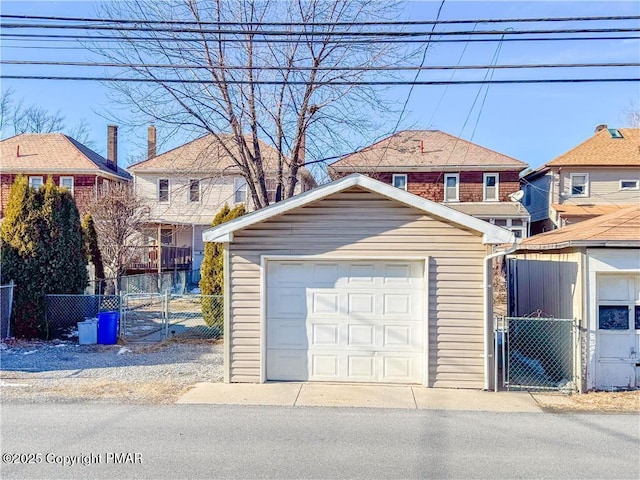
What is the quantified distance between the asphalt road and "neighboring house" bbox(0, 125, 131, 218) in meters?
22.7

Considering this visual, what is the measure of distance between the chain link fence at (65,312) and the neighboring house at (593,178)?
71.2 ft

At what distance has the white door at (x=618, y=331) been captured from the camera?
8484 mm

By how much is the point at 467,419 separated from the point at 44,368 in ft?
25.5

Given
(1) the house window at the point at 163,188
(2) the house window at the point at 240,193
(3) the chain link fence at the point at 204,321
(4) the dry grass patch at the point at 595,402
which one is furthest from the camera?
(1) the house window at the point at 163,188

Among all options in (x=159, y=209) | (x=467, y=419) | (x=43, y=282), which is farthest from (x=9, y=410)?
(x=159, y=209)

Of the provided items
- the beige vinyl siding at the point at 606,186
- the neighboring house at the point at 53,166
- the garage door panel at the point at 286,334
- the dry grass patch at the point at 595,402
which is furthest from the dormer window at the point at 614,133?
the neighboring house at the point at 53,166

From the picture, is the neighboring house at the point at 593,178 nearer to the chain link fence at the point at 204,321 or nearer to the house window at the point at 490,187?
the house window at the point at 490,187

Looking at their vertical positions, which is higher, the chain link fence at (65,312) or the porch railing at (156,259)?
the porch railing at (156,259)

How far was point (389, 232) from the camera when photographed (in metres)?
8.79

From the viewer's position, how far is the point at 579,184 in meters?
26.6

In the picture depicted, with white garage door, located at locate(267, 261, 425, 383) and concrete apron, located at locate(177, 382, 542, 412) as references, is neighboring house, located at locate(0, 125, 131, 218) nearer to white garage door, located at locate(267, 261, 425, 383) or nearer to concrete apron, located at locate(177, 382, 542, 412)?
white garage door, located at locate(267, 261, 425, 383)

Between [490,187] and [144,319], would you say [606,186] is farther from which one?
[144,319]

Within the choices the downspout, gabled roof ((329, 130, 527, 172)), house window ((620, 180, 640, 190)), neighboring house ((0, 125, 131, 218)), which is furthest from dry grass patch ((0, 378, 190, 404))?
house window ((620, 180, 640, 190))

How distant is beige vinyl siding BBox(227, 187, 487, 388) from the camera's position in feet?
28.2
